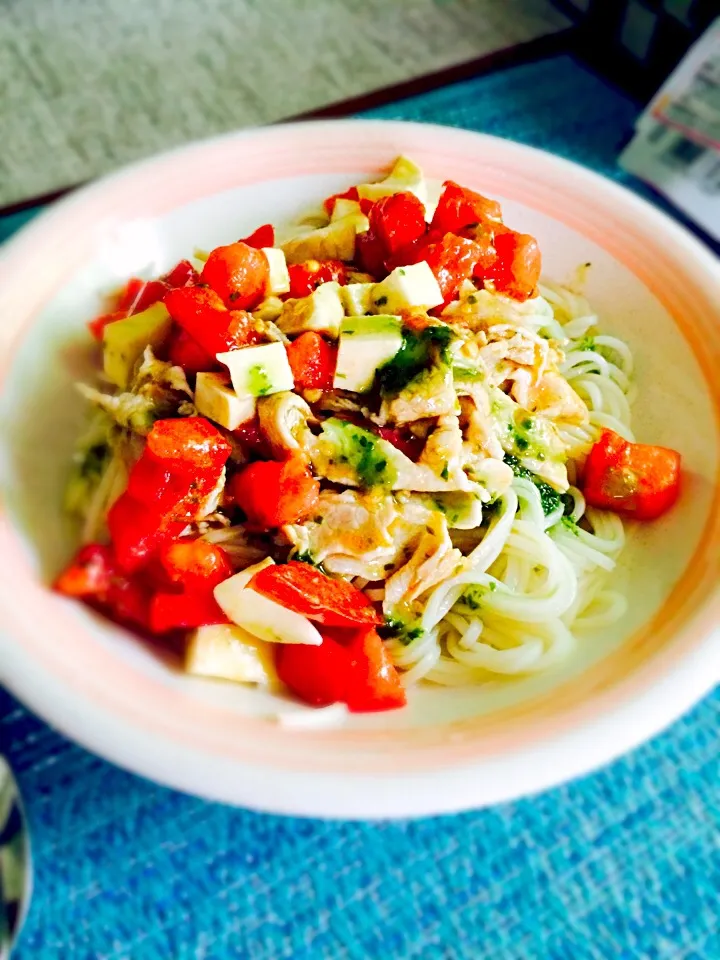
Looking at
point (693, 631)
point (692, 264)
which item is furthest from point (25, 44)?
point (693, 631)

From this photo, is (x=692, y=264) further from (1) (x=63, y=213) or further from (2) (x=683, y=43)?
(2) (x=683, y=43)

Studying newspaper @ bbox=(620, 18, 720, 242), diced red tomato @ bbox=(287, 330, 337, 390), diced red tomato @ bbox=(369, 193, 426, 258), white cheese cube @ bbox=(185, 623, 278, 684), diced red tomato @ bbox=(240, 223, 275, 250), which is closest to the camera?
white cheese cube @ bbox=(185, 623, 278, 684)

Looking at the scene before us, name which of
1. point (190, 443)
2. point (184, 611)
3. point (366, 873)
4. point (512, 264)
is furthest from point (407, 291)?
point (366, 873)

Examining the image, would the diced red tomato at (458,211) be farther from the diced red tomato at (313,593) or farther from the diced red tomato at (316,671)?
the diced red tomato at (316,671)

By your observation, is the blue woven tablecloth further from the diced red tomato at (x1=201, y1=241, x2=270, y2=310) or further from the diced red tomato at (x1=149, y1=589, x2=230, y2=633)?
the diced red tomato at (x1=201, y1=241, x2=270, y2=310)

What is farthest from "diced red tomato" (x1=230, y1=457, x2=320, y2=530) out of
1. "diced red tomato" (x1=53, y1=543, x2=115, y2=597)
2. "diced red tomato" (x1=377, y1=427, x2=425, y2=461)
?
"diced red tomato" (x1=53, y1=543, x2=115, y2=597)
